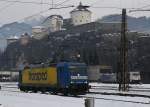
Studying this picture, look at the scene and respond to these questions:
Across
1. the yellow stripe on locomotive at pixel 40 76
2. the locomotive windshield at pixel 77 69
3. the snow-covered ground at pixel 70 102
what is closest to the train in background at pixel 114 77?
the yellow stripe on locomotive at pixel 40 76

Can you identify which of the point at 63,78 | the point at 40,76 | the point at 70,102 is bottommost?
the point at 40,76

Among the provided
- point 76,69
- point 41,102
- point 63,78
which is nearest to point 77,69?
point 76,69

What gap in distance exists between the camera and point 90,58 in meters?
109

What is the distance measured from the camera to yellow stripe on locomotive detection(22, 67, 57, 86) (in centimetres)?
4144

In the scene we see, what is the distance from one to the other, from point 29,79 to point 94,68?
59.2 metres

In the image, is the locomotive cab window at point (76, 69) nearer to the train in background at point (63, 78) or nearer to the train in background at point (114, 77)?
the train in background at point (63, 78)

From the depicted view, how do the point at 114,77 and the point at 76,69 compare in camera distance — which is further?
the point at 114,77

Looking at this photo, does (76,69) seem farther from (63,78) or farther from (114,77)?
(114,77)

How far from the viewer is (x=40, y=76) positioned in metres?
45.1

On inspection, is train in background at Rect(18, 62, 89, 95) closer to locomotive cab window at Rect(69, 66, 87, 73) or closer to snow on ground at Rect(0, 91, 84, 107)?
locomotive cab window at Rect(69, 66, 87, 73)

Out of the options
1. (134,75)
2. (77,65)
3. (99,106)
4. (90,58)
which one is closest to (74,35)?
(90,58)

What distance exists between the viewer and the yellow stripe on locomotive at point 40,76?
136 feet

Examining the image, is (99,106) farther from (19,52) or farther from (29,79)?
(19,52)

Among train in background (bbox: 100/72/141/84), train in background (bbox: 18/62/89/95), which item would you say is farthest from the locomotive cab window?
train in background (bbox: 100/72/141/84)
